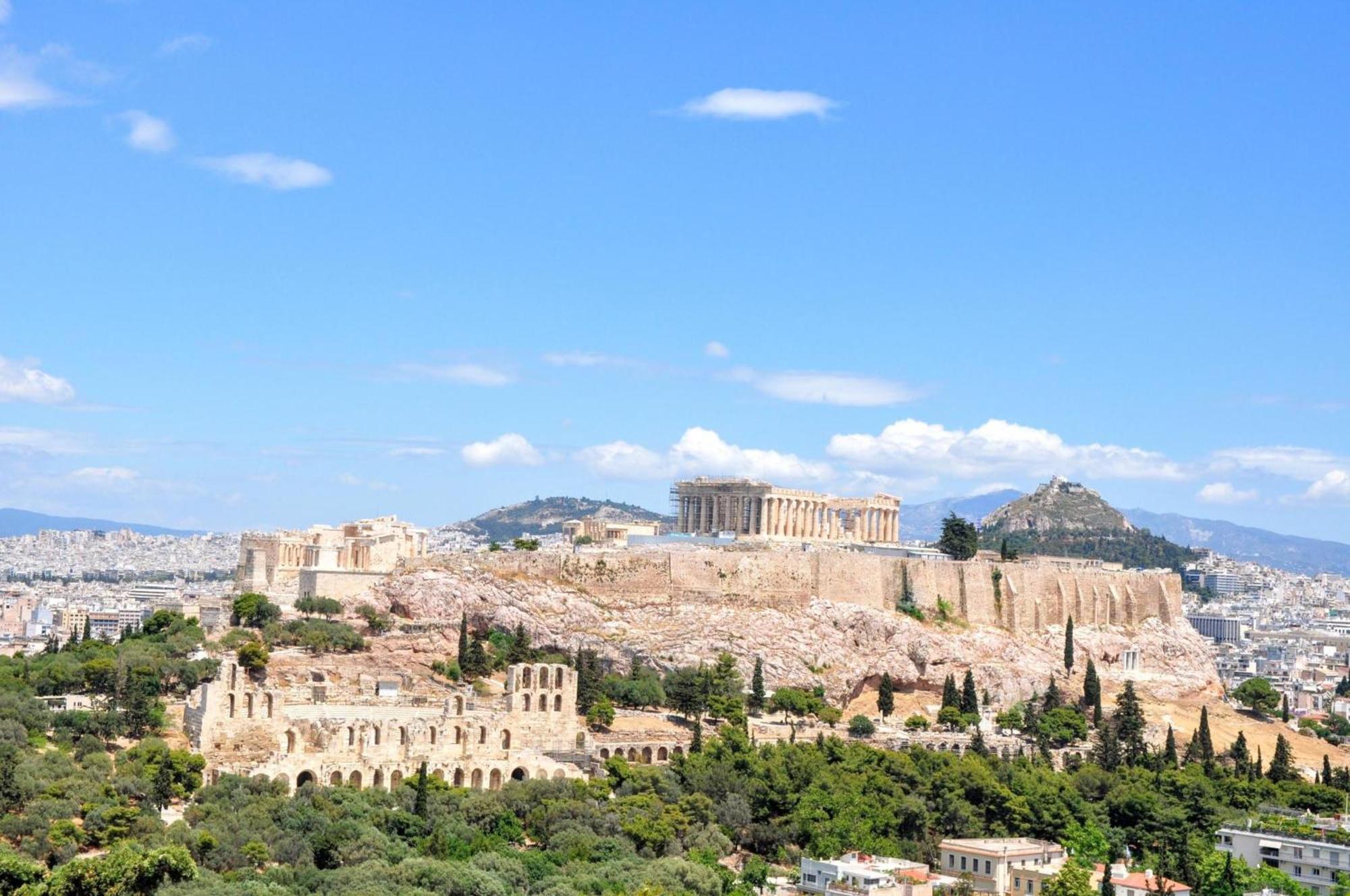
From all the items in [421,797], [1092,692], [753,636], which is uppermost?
[753,636]

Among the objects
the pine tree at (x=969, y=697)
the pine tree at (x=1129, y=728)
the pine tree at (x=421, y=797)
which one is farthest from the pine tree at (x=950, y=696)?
the pine tree at (x=421, y=797)

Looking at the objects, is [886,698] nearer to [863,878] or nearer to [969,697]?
[969,697]

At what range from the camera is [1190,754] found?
236 ft

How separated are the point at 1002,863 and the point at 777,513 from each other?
1836 inches

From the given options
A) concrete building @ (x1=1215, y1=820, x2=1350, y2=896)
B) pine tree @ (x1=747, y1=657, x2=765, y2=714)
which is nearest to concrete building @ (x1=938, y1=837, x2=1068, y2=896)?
concrete building @ (x1=1215, y1=820, x2=1350, y2=896)

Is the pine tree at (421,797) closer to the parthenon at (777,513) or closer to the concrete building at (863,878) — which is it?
the concrete building at (863,878)

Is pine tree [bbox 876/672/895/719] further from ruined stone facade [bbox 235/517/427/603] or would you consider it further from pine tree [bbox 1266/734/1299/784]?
ruined stone facade [bbox 235/517/427/603]

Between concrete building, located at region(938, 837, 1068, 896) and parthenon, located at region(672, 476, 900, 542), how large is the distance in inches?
1653

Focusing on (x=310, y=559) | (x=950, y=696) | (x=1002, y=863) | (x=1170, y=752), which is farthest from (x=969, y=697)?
(x=310, y=559)

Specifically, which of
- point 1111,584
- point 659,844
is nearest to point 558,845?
point 659,844

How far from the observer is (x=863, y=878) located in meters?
48.9

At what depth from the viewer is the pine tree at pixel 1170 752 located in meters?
68.9

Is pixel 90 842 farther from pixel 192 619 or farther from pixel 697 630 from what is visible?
pixel 697 630

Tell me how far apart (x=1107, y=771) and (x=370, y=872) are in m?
31.5
